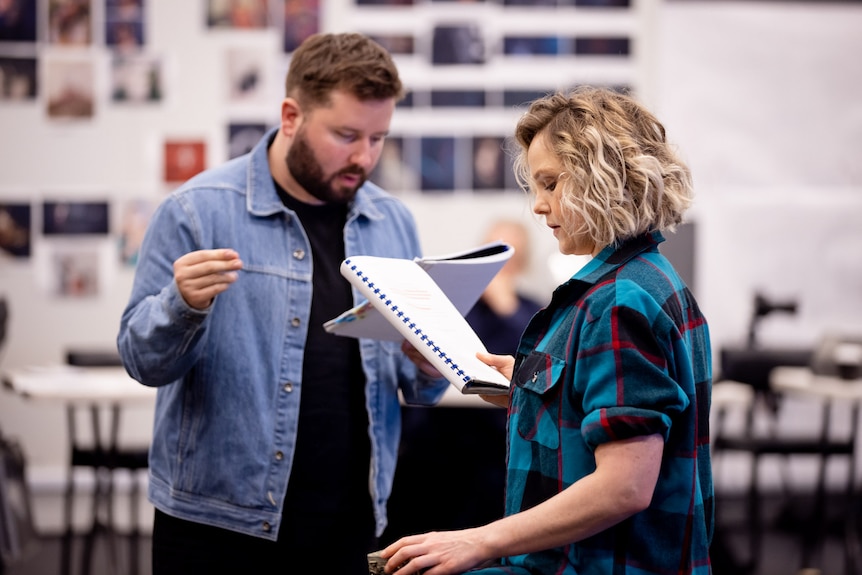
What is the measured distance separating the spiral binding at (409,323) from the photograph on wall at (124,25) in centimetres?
381

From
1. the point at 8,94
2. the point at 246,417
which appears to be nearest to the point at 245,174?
the point at 246,417

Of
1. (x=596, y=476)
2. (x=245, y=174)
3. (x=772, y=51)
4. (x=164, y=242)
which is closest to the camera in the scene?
(x=596, y=476)

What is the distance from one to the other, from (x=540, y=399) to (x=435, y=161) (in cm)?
386

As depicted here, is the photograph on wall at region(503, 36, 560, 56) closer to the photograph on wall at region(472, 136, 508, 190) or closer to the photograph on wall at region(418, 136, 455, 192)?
the photograph on wall at region(472, 136, 508, 190)

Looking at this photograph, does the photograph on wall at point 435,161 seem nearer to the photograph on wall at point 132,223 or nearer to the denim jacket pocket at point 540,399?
the photograph on wall at point 132,223

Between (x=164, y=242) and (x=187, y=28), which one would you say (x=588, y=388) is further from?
(x=187, y=28)

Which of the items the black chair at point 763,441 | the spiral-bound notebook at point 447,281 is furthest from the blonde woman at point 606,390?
the black chair at point 763,441

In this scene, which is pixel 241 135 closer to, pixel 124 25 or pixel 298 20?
pixel 298 20

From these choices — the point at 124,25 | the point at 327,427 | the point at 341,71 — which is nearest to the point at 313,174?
the point at 341,71

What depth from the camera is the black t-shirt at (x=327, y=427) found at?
1858 millimetres

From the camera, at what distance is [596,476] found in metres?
1.14

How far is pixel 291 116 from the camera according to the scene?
1940 millimetres

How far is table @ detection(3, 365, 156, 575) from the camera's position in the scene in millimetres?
3311

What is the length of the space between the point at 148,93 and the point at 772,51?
129 inches
